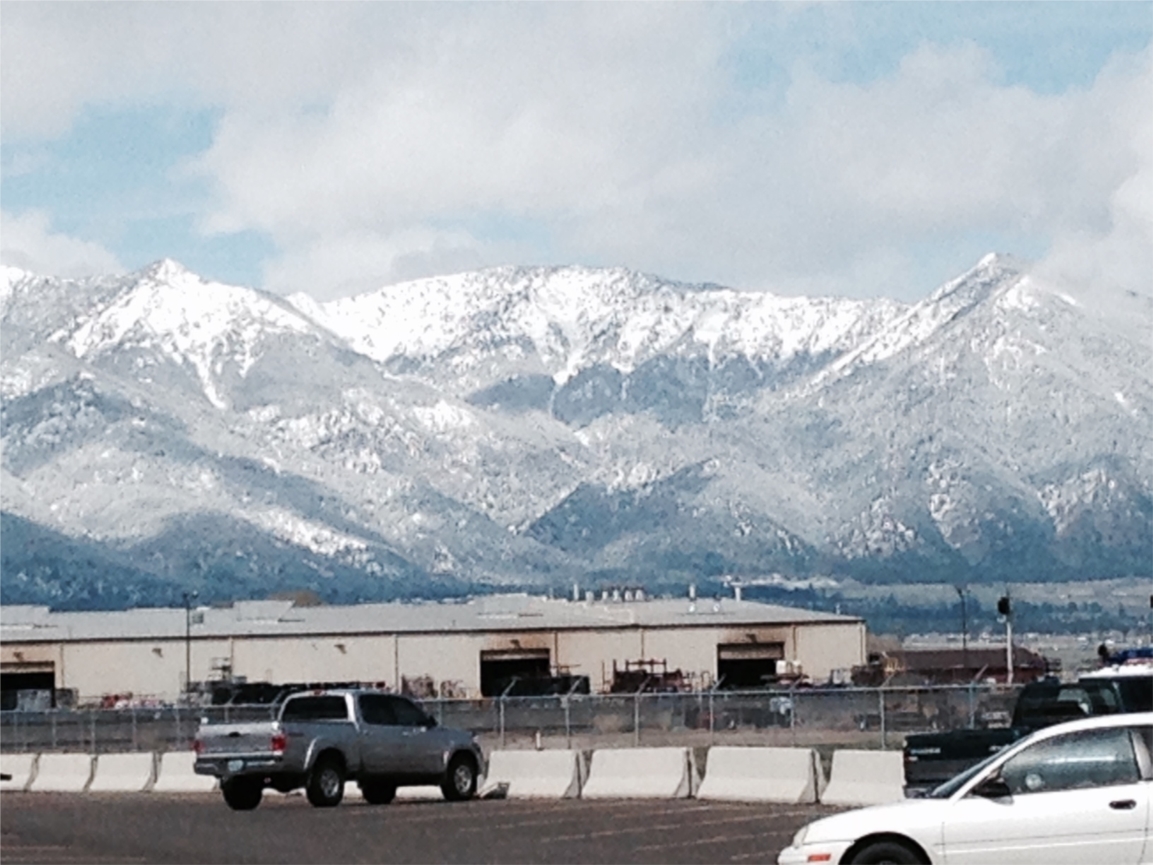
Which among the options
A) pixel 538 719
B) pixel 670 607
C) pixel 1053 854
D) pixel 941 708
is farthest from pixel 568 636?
pixel 1053 854

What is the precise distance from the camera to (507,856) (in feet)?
104

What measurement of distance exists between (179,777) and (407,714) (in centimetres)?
982

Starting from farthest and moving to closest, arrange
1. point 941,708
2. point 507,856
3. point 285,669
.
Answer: point 285,669
point 941,708
point 507,856

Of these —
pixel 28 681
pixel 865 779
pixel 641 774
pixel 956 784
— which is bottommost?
pixel 956 784

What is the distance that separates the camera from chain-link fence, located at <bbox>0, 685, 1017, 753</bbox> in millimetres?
61969

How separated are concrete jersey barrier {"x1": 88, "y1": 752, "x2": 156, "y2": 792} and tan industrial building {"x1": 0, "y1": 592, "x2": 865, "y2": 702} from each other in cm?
6231

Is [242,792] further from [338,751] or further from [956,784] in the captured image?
[956,784]

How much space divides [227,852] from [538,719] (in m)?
37.0

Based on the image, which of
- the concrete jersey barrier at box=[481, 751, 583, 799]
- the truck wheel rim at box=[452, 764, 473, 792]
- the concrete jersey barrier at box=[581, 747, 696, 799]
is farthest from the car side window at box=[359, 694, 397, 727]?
the concrete jersey barrier at box=[581, 747, 696, 799]

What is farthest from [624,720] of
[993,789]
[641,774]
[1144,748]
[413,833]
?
[1144,748]

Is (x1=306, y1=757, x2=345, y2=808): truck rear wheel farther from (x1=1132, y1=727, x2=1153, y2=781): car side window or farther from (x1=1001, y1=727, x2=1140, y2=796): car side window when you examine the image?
(x1=1132, y1=727, x2=1153, y2=781): car side window

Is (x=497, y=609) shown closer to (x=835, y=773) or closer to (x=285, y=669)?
(x=285, y=669)

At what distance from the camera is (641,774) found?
143 ft

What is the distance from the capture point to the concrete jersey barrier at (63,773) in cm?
5600
